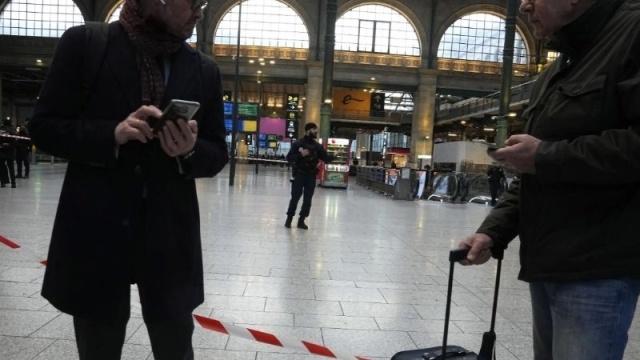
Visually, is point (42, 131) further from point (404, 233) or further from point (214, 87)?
point (404, 233)

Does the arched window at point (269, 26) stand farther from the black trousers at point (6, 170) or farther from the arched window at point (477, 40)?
the black trousers at point (6, 170)

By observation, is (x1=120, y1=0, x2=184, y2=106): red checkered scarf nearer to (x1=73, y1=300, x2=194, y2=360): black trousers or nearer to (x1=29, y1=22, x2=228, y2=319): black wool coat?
(x1=29, y1=22, x2=228, y2=319): black wool coat

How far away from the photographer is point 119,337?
5.97 feet

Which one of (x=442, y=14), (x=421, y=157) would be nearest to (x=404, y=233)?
(x=421, y=157)

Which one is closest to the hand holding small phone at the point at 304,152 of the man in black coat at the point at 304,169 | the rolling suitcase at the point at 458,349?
the man in black coat at the point at 304,169

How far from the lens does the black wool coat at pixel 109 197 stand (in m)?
1.66

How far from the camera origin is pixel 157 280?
1734 mm

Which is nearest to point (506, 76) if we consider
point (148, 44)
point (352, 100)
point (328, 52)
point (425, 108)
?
point (328, 52)

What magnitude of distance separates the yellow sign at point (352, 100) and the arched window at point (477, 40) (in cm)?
839

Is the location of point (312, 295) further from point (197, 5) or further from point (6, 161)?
point (6, 161)

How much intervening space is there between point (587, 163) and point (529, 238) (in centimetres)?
33

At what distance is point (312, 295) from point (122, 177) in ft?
11.0

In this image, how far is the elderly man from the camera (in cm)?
142

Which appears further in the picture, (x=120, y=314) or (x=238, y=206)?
(x=238, y=206)
